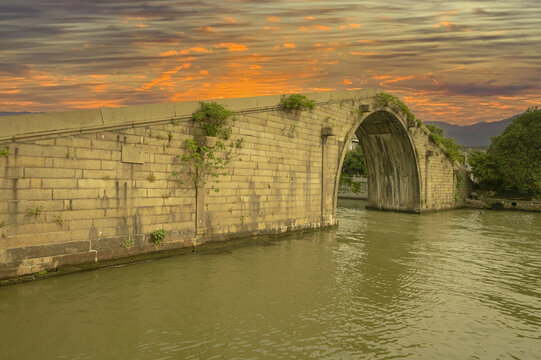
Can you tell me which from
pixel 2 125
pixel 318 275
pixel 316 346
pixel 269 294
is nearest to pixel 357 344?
pixel 316 346

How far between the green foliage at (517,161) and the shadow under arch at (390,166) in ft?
35.9

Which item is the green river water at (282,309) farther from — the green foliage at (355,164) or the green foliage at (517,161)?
the green foliage at (355,164)

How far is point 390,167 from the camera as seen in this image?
29.6m

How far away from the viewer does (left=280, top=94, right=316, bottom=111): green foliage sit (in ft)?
49.7

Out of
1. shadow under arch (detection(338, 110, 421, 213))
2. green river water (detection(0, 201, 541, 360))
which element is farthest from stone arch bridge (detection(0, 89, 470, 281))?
shadow under arch (detection(338, 110, 421, 213))

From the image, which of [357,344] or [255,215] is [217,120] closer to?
[255,215]

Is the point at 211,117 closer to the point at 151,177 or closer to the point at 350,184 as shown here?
the point at 151,177

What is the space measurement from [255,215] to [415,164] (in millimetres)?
17767

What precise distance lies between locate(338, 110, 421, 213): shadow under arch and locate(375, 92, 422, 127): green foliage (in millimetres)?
632

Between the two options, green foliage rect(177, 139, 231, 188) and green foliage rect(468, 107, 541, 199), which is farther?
green foliage rect(468, 107, 541, 199)

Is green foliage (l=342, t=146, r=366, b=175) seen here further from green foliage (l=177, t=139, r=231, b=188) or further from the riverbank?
green foliage (l=177, t=139, r=231, b=188)

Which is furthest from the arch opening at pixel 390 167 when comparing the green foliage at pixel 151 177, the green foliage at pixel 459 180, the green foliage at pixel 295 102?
the green foliage at pixel 151 177

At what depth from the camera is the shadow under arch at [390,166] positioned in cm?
2720

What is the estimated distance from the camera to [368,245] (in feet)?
48.2
